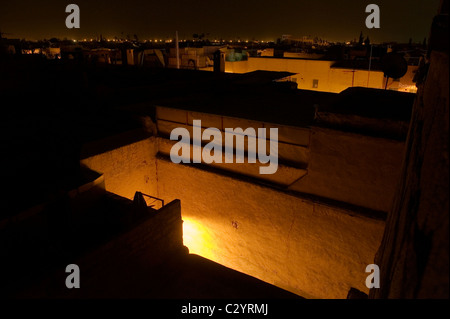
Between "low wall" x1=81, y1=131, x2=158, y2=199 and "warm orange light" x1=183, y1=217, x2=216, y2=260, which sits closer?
"low wall" x1=81, y1=131, x2=158, y2=199

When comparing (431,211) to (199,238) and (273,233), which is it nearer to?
(273,233)

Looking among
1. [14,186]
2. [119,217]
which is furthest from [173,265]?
[14,186]

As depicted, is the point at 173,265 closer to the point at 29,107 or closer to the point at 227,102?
the point at 227,102

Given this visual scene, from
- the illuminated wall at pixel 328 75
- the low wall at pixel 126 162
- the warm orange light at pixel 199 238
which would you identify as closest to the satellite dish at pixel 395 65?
the warm orange light at pixel 199 238

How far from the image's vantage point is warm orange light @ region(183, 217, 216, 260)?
1027cm

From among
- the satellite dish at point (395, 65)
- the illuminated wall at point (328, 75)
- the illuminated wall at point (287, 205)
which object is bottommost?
the illuminated wall at point (287, 205)

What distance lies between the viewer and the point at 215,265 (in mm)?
7750

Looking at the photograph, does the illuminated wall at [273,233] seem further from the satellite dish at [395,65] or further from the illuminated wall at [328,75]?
the illuminated wall at [328,75]

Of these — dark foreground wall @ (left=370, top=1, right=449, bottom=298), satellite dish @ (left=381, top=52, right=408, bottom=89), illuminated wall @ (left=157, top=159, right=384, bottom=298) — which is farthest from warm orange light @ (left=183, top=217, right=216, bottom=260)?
dark foreground wall @ (left=370, top=1, right=449, bottom=298)

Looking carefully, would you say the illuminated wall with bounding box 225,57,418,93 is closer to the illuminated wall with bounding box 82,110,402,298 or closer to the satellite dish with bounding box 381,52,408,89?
the satellite dish with bounding box 381,52,408,89

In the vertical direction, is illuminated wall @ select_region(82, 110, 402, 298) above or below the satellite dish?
below

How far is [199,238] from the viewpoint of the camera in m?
10.4

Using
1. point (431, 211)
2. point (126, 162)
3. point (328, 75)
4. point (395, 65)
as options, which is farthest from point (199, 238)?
point (328, 75)

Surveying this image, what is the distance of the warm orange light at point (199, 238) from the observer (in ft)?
33.7
